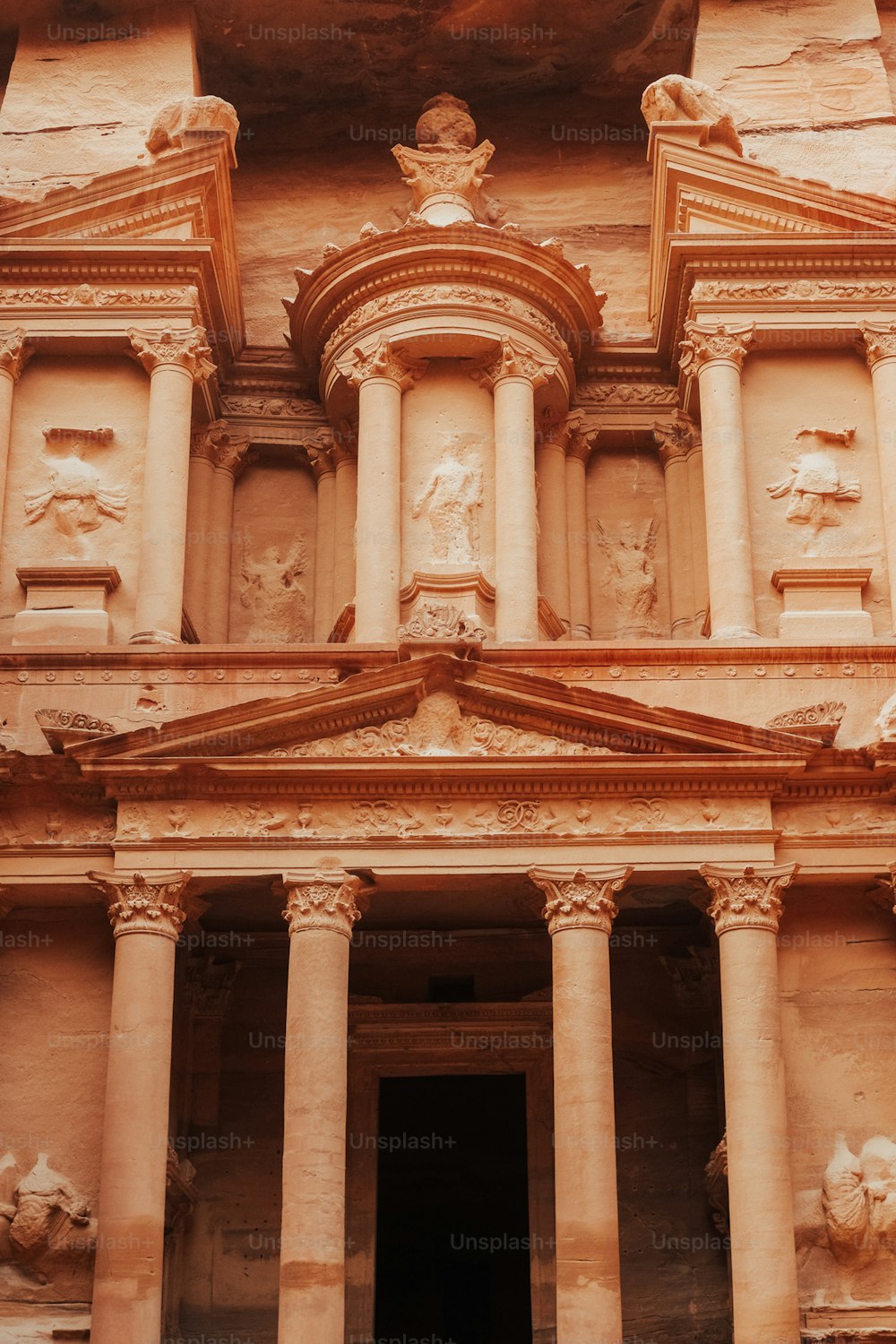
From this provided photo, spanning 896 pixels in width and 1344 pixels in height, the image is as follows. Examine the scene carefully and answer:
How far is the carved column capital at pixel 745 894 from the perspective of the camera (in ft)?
66.8

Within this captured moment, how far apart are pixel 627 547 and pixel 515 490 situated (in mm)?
2907

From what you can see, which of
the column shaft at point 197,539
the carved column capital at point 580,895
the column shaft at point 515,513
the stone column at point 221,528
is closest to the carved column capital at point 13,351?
the column shaft at point 197,539

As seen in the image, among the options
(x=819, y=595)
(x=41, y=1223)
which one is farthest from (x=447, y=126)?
(x=41, y=1223)

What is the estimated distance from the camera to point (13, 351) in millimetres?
24422

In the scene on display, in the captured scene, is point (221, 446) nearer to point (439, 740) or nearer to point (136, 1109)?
point (439, 740)

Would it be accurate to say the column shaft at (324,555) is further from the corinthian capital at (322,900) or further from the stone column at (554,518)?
the corinthian capital at (322,900)

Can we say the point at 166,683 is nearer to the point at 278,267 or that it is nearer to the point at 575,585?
the point at 575,585

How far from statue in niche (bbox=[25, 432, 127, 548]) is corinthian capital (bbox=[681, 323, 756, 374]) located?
273 inches

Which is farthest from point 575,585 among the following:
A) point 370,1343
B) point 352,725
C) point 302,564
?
point 370,1343

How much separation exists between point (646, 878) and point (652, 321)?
28.9 feet

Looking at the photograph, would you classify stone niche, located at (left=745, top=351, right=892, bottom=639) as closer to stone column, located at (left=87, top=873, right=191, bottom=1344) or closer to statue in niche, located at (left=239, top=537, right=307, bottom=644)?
statue in niche, located at (left=239, top=537, right=307, bottom=644)

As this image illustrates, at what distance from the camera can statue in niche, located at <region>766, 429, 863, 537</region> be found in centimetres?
2370

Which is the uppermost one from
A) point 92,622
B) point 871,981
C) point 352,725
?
point 92,622

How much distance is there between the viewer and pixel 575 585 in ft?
84.3
